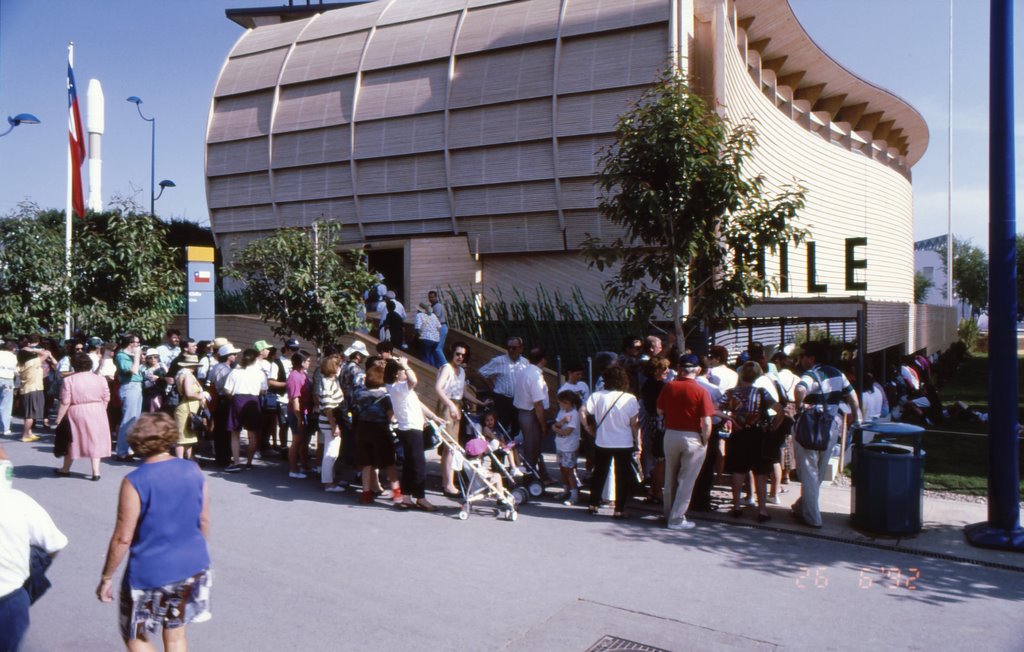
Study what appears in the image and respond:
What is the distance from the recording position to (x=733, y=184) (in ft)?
29.9

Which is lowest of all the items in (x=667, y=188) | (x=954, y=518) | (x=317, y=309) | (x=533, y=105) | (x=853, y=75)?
(x=954, y=518)

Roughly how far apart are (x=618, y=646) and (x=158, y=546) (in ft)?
8.94

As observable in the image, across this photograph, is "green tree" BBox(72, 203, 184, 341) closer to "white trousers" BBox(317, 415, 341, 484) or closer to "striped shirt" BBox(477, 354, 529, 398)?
"white trousers" BBox(317, 415, 341, 484)

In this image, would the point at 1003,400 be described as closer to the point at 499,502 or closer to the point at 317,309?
the point at 499,502

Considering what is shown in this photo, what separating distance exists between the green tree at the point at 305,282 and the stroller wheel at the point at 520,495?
416 centimetres

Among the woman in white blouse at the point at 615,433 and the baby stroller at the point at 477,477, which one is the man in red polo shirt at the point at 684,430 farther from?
the baby stroller at the point at 477,477

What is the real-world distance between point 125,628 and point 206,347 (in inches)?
318

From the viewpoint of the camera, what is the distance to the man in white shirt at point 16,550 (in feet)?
11.0

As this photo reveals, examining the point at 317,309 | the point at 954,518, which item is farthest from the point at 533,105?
the point at 954,518

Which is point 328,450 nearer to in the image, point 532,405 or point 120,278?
point 532,405

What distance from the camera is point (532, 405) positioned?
9188mm

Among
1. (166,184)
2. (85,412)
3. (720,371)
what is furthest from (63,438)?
(166,184)

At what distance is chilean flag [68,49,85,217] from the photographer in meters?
18.2

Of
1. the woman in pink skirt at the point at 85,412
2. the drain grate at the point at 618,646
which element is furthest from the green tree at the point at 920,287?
the drain grate at the point at 618,646
